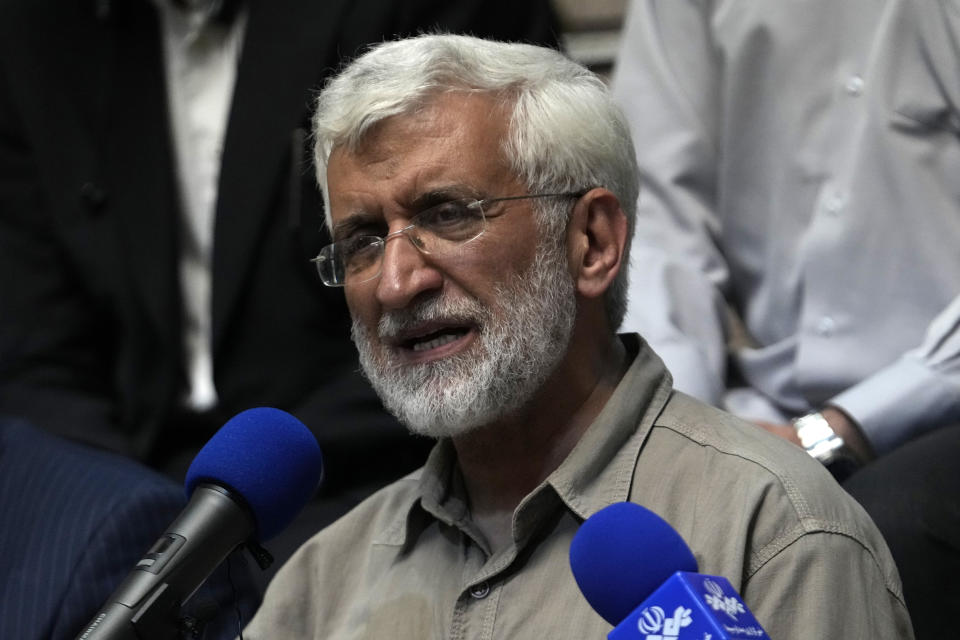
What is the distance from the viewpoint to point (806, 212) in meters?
2.97

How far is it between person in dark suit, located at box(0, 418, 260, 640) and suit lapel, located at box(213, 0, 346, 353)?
97 centimetres

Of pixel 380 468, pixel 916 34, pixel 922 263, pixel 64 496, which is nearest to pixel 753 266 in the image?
pixel 922 263

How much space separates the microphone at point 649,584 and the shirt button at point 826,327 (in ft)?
4.71

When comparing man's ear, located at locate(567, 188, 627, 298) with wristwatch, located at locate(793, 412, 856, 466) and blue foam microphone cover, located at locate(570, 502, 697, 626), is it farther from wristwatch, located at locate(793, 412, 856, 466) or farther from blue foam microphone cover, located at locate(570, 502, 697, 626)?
blue foam microphone cover, located at locate(570, 502, 697, 626)

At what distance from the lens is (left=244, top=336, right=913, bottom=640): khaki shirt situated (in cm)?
173

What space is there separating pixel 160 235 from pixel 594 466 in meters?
1.84

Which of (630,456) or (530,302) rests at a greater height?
(530,302)

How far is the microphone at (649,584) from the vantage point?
1244mm

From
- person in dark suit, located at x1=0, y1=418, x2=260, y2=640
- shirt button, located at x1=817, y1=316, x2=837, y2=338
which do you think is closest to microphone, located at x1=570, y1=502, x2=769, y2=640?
person in dark suit, located at x1=0, y1=418, x2=260, y2=640

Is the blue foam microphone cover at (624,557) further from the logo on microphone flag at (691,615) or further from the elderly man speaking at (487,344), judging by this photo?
the elderly man speaking at (487,344)

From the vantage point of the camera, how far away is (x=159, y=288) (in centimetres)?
346

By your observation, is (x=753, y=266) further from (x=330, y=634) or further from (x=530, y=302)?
(x=330, y=634)

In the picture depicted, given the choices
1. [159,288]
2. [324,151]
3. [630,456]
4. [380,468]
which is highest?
[324,151]

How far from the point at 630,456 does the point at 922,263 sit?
1.05 metres
